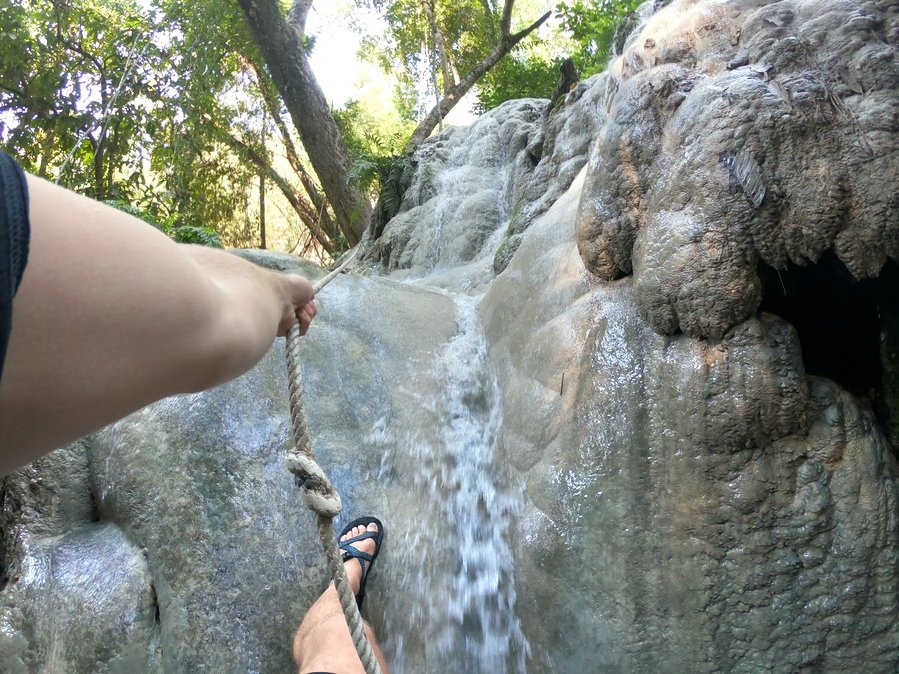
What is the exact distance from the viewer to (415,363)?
3.59 metres

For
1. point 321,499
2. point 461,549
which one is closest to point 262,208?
point 461,549

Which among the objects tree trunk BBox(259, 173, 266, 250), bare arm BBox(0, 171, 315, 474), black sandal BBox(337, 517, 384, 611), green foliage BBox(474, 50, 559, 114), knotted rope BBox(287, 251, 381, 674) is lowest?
black sandal BBox(337, 517, 384, 611)

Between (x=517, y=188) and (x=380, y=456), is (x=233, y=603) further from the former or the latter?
(x=517, y=188)

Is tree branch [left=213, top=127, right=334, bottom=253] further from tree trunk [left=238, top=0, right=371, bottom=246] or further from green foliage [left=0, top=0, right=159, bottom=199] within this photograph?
tree trunk [left=238, top=0, right=371, bottom=246]

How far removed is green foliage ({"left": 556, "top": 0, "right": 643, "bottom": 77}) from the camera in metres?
7.23

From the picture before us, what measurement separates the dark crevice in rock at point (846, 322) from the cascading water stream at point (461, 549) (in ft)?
3.93

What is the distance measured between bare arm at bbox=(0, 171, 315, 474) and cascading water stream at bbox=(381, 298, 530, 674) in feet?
6.16

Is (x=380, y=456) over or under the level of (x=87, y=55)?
under

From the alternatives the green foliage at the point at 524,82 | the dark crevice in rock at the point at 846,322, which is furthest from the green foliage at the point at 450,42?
the dark crevice in rock at the point at 846,322

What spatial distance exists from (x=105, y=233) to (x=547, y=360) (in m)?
2.21

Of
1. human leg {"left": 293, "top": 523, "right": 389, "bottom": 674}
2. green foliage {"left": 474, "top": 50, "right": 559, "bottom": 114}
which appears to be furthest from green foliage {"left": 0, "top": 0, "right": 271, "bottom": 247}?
human leg {"left": 293, "top": 523, "right": 389, "bottom": 674}

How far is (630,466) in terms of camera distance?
7.54 feet

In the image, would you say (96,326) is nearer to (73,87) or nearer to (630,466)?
(630,466)

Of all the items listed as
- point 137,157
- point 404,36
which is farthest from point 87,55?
point 404,36
